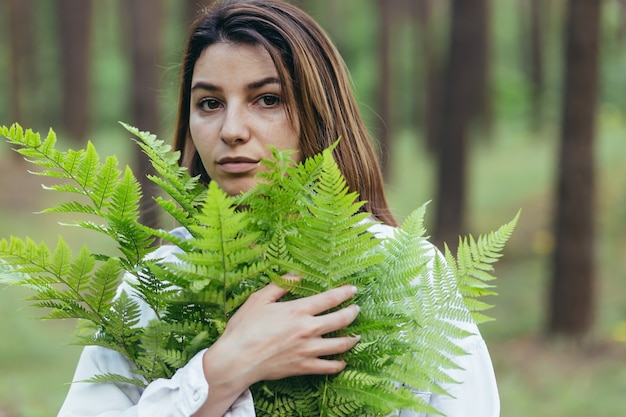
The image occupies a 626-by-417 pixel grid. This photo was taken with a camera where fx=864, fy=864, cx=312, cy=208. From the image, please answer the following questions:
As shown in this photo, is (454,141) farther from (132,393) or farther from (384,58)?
(132,393)

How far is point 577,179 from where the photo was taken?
9695 millimetres

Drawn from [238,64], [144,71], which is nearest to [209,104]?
[238,64]

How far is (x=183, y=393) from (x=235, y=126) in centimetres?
72

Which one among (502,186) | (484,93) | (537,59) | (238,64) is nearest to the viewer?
(238,64)

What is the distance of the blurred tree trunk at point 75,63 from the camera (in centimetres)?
2299

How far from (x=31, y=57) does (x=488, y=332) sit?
22146 mm

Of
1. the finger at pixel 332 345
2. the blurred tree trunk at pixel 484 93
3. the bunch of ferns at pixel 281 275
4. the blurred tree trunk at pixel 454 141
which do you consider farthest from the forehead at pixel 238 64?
the blurred tree trunk at pixel 484 93

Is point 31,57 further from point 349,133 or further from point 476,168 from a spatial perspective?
point 349,133

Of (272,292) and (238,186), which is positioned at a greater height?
(238,186)

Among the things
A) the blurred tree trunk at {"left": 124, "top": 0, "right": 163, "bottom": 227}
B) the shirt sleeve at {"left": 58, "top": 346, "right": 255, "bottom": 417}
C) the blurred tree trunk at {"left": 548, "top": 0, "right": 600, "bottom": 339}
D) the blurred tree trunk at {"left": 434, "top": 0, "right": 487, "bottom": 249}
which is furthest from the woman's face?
the blurred tree trunk at {"left": 434, "top": 0, "right": 487, "bottom": 249}

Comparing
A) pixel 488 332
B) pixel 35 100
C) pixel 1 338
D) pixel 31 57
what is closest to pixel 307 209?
pixel 488 332

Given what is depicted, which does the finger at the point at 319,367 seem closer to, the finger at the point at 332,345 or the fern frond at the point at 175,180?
the finger at the point at 332,345

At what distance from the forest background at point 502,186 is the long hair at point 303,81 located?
56 centimetres

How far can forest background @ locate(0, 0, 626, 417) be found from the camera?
8812 mm
